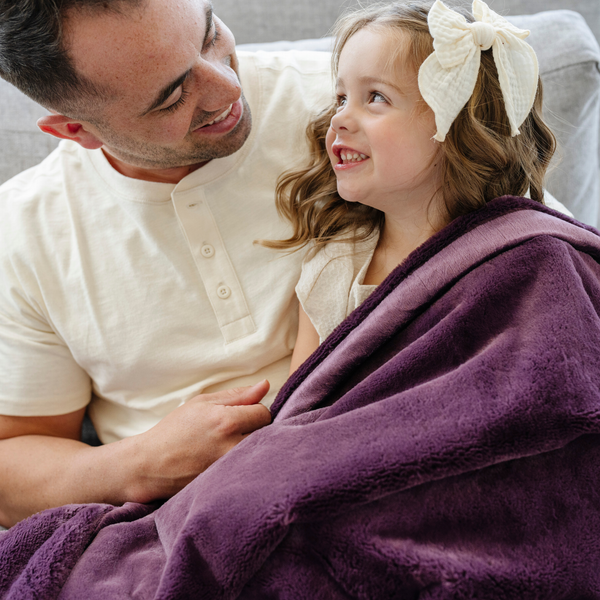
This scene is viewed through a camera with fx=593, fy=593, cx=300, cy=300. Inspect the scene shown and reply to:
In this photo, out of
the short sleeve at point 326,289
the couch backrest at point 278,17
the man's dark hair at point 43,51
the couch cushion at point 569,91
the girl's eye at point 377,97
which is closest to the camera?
the man's dark hair at point 43,51

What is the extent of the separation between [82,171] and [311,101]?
1.60ft

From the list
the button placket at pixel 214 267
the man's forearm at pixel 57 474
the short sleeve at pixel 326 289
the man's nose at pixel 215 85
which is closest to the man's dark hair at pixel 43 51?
the man's nose at pixel 215 85

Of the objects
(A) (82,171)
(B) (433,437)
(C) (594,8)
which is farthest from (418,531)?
(C) (594,8)

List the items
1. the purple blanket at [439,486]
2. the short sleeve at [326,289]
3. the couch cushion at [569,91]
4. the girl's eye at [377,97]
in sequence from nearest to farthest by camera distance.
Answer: the purple blanket at [439,486]
the girl's eye at [377,97]
the short sleeve at [326,289]
the couch cushion at [569,91]

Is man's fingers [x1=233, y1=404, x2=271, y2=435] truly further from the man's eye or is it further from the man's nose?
the man's eye

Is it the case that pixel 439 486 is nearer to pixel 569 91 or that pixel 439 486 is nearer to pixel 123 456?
pixel 123 456

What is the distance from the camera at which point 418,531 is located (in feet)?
2.42

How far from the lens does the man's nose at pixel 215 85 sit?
0.97 meters

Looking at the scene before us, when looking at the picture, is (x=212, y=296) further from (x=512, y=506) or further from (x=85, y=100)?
(x=512, y=506)

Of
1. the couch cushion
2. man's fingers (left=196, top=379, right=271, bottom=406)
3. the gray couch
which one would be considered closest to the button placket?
man's fingers (left=196, top=379, right=271, bottom=406)

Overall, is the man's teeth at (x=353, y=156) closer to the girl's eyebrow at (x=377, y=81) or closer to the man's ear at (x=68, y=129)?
the girl's eyebrow at (x=377, y=81)

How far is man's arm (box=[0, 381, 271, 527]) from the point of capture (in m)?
1.00

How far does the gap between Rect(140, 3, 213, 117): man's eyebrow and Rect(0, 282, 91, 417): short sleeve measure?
45 cm

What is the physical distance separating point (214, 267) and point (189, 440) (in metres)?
0.33
